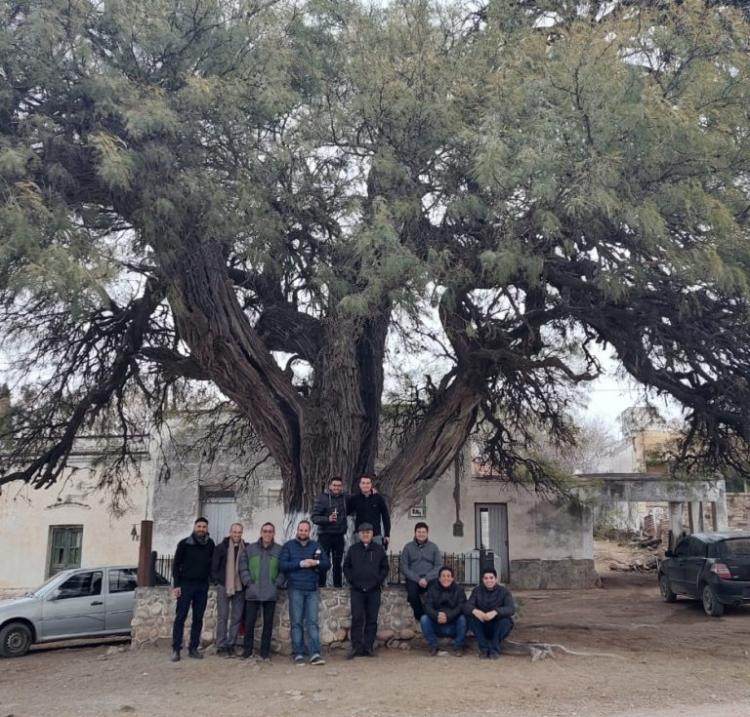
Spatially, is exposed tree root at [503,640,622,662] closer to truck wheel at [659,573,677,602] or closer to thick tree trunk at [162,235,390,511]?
thick tree trunk at [162,235,390,511]

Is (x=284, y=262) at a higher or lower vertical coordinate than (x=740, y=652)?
higher

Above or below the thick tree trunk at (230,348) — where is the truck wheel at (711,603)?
below

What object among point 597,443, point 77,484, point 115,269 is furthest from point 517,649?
point 597,443

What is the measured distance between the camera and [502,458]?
15.5 meters

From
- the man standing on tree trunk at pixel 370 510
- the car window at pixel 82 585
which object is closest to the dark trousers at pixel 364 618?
the man standing on tree trunk at pixel 370 510

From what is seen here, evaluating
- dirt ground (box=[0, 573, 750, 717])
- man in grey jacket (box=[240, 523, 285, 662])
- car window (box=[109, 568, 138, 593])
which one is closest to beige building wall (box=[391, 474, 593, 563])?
car window (box=[109, 568, 138, 593])

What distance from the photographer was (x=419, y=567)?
10.2 m

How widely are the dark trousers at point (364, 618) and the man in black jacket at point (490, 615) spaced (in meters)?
1.16

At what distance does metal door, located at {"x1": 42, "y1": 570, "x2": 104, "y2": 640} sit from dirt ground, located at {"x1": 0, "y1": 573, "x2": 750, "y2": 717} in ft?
3.74

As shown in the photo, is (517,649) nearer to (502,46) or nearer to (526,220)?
(526,220)

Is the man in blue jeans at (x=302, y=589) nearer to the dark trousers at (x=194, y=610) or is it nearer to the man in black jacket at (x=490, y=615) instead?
the dark trousers at (x=194, y=610)

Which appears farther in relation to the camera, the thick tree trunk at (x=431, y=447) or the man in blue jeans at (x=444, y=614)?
the thick tree trunk at (x=431, y=447)

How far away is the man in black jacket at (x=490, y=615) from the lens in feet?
31.3

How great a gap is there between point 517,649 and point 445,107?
6821 millimetres
